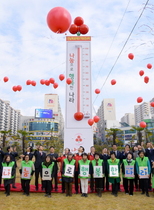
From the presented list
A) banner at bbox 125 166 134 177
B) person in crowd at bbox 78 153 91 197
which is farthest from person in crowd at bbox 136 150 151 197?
person in crowd at bbox 78 153 91 197

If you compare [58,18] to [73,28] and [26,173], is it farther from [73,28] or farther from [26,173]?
[26,173]

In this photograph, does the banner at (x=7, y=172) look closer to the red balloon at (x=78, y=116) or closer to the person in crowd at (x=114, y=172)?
the person in crowd at (x=114, y=172)

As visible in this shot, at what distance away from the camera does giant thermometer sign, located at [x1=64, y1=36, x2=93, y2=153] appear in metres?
9.20

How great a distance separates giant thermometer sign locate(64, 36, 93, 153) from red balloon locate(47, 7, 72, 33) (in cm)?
451

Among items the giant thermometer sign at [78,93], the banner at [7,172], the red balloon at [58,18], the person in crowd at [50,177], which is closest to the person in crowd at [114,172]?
the person in crowd at [50,177]

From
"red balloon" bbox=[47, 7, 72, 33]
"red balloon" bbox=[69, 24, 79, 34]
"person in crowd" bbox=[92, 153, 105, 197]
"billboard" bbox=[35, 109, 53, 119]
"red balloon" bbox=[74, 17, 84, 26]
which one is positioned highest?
"billboard" bbox=[35, 109, 53, 119]

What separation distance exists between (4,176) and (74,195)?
6.58 feet

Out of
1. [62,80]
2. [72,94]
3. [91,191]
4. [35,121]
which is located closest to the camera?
[91,191]

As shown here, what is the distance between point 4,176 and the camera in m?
5.54

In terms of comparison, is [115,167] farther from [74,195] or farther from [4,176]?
[4,176]

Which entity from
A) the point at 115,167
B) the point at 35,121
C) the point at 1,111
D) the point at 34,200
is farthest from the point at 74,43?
the point at 1,111

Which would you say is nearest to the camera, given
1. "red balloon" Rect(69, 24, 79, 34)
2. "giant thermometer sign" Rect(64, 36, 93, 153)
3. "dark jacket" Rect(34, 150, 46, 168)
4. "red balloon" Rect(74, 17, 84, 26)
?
"dark jacket" Rect(34, 150, 46, 168)

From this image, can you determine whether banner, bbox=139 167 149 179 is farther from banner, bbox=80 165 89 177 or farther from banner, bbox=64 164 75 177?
banner, bbox=64 164 75 177

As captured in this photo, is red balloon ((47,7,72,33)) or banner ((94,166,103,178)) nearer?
red balloon ((47,7,72,33))
